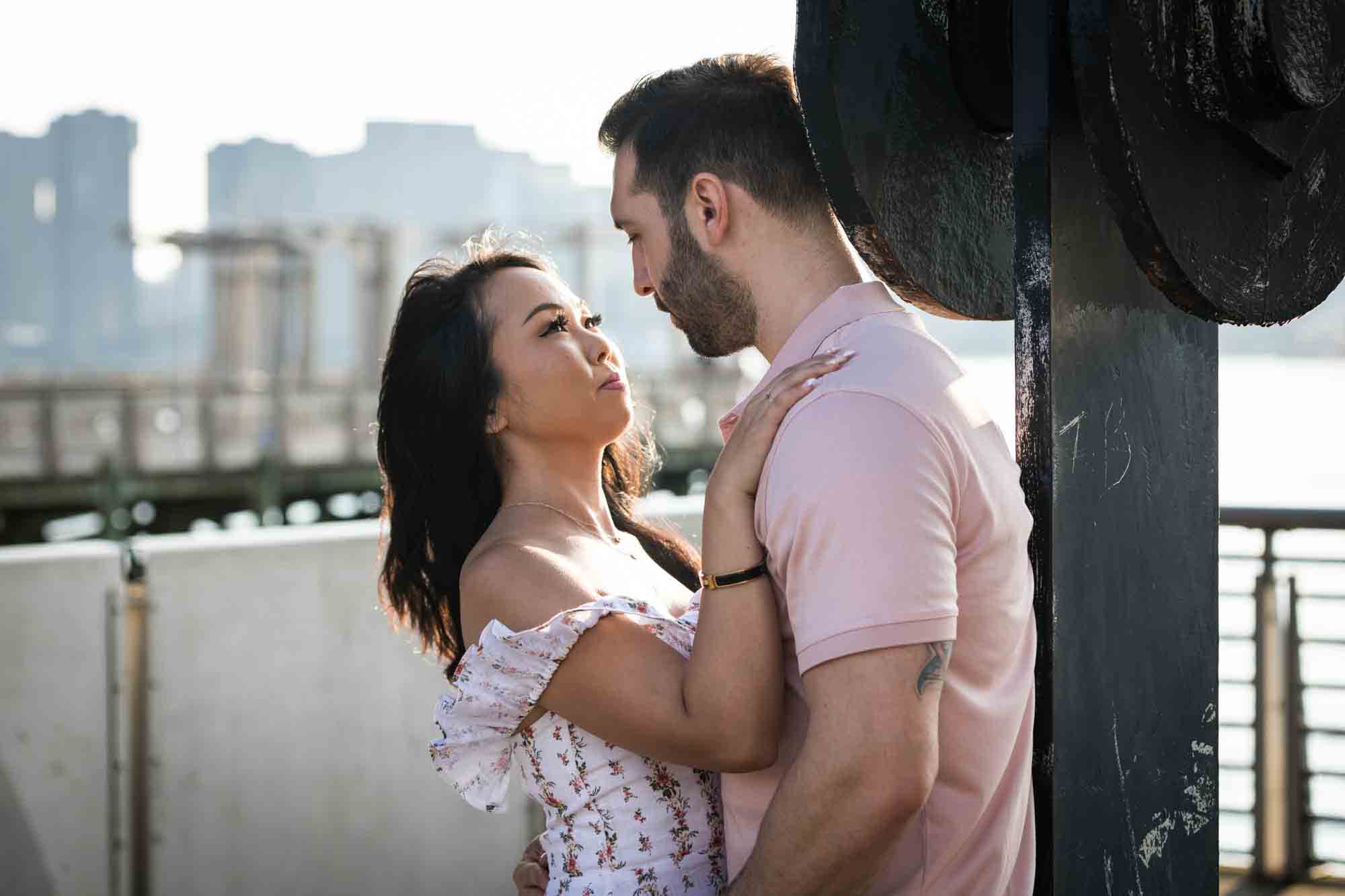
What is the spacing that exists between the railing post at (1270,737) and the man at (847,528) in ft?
10.7

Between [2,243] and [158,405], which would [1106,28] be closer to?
[158,405]

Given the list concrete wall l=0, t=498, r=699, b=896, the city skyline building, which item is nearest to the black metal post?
concrete wall l=0, t=498, r=699, b=896

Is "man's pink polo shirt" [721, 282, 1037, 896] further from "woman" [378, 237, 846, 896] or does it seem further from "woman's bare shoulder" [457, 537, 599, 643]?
"woman's bare shoulder" [457, 537, 599, 643]

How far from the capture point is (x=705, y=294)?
204 centimetres

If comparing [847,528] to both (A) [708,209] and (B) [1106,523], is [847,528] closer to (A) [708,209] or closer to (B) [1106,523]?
(B) [1106,523]

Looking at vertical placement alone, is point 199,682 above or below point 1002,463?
below

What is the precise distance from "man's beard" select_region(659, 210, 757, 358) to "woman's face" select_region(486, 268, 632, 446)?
24.2 inches

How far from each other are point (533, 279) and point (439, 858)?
9.24ft

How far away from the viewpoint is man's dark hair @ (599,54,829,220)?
1987 millimetres

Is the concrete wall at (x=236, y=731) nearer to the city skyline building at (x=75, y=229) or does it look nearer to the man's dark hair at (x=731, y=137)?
the man's dark hair at (x=731, y=137)

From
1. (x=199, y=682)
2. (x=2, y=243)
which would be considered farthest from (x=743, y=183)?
(x=2, y=243)

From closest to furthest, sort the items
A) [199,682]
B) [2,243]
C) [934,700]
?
[934,700], [199,682], [2,243]

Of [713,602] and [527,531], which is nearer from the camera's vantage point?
[713,602]

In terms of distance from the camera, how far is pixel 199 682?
4.44 m
